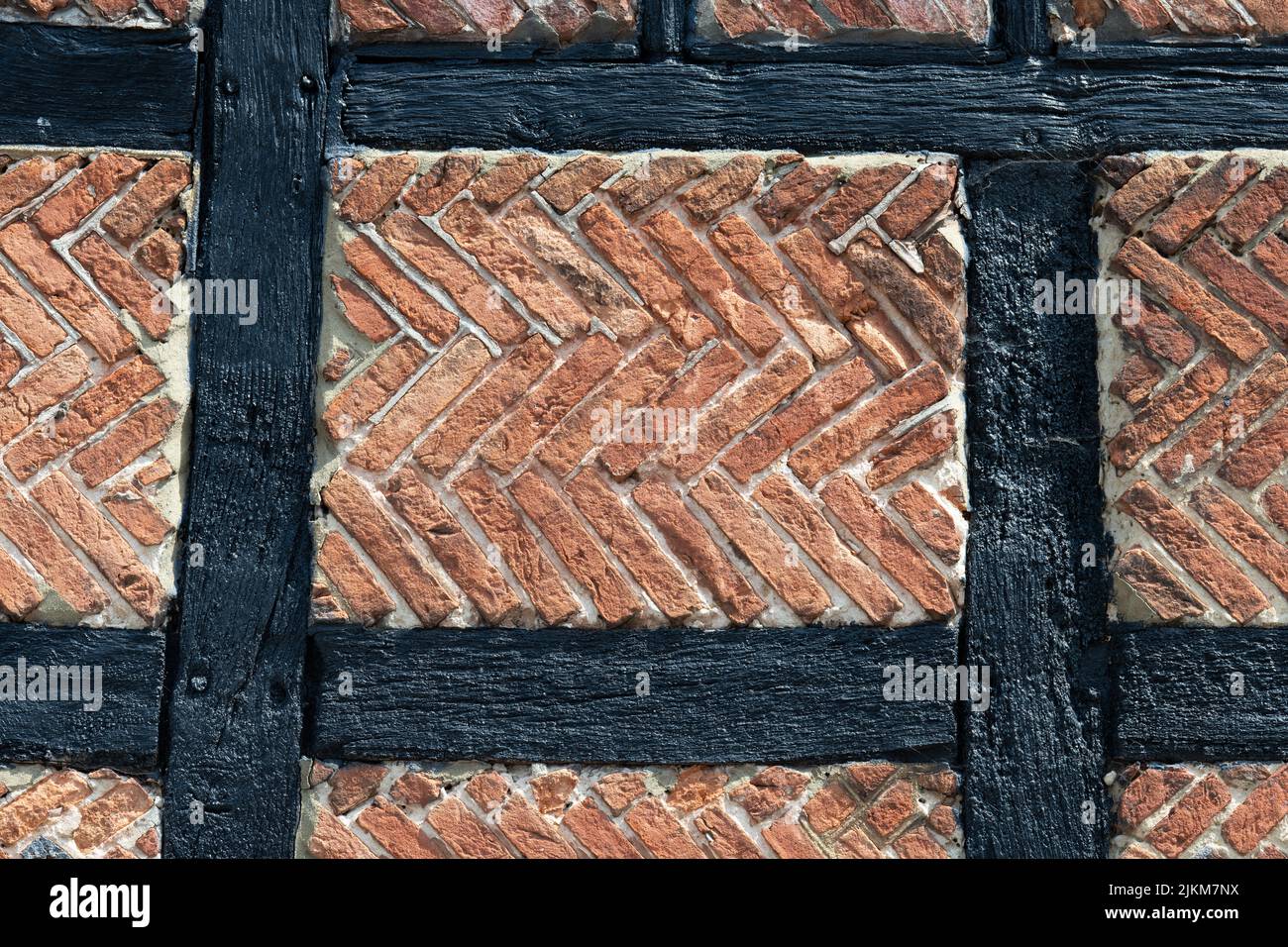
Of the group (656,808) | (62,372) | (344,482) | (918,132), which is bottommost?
(656,808)

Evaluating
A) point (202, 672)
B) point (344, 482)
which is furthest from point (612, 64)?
point (202, 672)

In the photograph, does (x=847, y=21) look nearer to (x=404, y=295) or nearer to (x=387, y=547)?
(x=404, y=295)

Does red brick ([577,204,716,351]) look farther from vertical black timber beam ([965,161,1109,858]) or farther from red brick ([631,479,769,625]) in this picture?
vertical black timber beam ([965,161,1109,858])

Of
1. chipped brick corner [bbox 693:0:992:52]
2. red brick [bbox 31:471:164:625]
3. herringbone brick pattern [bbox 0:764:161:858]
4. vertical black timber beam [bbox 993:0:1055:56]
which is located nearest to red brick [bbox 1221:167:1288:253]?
vertical black timber beam [bbox 993:0:1055:56]

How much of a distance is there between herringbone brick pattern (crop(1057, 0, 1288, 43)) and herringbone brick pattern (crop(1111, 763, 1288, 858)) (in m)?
1.95

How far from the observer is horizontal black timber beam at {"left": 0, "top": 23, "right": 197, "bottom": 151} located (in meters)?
2.65

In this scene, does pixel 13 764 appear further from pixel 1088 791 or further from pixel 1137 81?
pixel 1137 81

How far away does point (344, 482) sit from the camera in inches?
101

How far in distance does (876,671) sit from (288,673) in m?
1.55

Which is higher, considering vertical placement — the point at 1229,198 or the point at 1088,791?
the point at 1229,198

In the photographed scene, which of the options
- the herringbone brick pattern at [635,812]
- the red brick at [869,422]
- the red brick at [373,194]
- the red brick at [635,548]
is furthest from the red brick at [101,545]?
the red brick at [869,422]

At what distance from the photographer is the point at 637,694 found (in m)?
2.57

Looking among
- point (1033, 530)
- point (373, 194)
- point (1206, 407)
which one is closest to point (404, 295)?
point (373, 194)

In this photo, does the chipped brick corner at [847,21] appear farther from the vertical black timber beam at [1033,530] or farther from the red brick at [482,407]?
the red brick at [482,407]
